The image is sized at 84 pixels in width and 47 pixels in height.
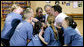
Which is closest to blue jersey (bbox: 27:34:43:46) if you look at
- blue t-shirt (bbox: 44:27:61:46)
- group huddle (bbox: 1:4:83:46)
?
group huddle (bbox: 1:4:83:46)

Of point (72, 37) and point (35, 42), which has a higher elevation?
point (72, 37)

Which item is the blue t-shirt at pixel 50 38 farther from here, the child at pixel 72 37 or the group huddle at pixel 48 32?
the child at pixel 72 37

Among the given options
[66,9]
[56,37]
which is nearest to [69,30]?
[56,37]

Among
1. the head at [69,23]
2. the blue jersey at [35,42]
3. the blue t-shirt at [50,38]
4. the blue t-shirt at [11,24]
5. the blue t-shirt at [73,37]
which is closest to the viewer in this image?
the blue t-shirt at [73,37]

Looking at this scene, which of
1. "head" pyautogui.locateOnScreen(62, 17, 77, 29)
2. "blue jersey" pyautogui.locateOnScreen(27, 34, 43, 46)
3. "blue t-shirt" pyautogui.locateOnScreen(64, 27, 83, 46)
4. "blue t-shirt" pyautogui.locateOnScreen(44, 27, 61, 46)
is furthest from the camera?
"blue jersey" pyautogui.locateOnScreen(27, 34, 43, 46)

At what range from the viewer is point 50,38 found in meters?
3.72

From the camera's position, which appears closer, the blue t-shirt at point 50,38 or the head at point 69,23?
the head at point 69,23

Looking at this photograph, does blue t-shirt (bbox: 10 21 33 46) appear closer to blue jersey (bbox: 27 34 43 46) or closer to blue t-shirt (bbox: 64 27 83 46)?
blue jersey (bbox: 27 34 43 46)

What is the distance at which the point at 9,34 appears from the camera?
172 inches

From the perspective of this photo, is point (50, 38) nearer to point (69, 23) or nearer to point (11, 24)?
point (69, 23)

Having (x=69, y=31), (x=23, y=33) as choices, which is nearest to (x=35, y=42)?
(x=23, y=33)

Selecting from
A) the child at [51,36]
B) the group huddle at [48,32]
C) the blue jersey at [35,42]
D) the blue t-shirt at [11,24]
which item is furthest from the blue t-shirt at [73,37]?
the blue t-shirt at [11,24]

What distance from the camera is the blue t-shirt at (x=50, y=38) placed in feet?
12.1

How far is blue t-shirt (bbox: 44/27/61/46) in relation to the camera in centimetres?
369
